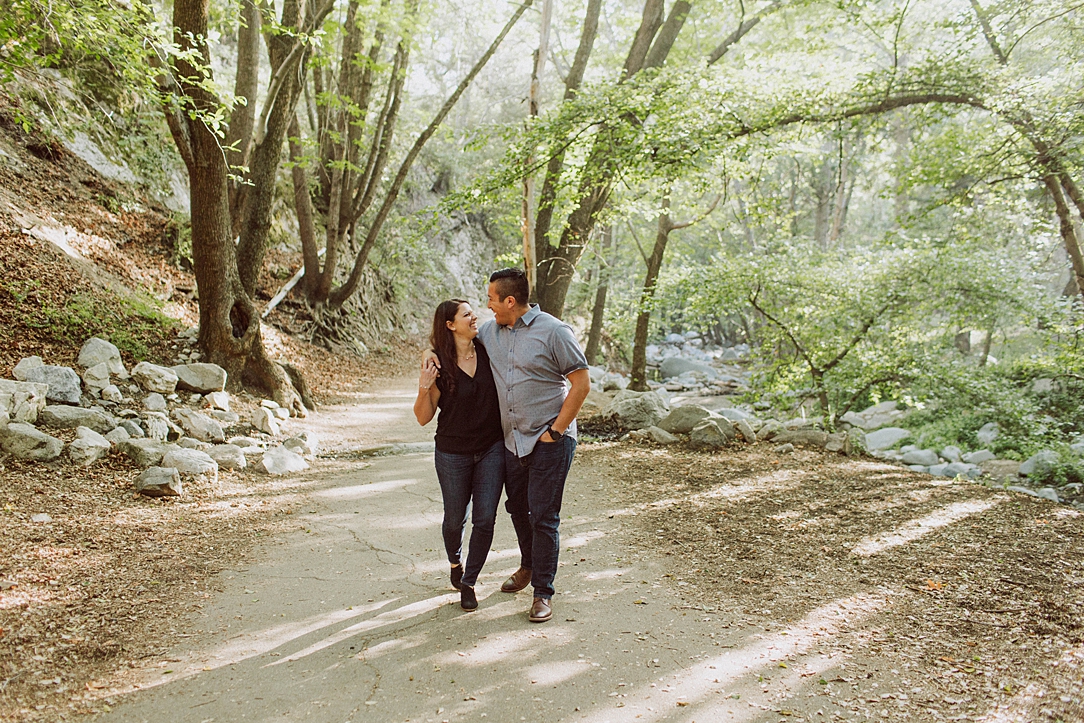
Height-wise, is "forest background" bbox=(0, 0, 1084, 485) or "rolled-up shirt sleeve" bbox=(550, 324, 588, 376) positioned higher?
"forest background" bbox=(0, 0, 1084, 485)

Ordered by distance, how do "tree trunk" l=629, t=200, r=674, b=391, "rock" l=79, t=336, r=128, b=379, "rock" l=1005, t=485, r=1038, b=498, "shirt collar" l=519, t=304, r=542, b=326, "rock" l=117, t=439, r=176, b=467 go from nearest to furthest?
"shirt collar" l=519, t=304, r=542, b=326 → "rock" l=117, t=439, r=176, b=467 → "rock" l=1005, t=485, r=1038, b=498 → "rock" l=79, t=336, r=128, b=379 → "tree trunk" l=629, t=200, r=674, b=391

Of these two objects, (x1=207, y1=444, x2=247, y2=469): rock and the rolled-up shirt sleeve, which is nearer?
Answer: the rolled-up shirt sleeve

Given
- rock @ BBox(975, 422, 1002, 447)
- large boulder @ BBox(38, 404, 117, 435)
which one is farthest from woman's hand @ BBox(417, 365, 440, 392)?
rock @ BBox(975, 422, 1002, 447)

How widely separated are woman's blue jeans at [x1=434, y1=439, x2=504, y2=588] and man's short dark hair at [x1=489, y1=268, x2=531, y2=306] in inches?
32.8

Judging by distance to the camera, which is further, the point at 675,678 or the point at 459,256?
the point at 459,256

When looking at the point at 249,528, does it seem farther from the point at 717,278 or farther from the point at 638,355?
the point at 638,355

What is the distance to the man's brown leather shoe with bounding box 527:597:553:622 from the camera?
3.56 m

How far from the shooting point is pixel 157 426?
637 cm

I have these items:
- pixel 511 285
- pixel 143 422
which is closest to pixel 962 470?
pixel 511 285

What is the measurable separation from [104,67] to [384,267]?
9458 millimetres

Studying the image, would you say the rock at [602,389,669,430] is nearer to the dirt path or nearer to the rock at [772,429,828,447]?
the rock at [772,429,828,447]

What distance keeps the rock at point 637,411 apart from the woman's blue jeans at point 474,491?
6594 mm

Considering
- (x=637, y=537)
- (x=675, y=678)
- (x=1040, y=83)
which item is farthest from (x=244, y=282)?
(x=1040, y=83)

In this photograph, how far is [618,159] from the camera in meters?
7.57
